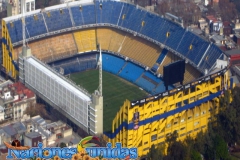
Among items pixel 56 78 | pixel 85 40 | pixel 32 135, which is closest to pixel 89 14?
pixel 85 40

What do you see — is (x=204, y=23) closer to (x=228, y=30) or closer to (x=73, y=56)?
(x=228, y=30)

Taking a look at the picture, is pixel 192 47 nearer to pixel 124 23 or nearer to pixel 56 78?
pixel 124 23

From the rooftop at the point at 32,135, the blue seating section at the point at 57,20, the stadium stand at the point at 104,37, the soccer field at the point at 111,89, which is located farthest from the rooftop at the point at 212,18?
the rooftop at the point at 32,135

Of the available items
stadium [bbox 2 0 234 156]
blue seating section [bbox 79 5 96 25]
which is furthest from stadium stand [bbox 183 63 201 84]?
blue seating section [bbox 79 5 96 25]

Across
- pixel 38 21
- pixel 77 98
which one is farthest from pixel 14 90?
pixel 38 21

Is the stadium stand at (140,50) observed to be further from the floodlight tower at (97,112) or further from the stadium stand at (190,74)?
the floodlight tower at (97,112)
